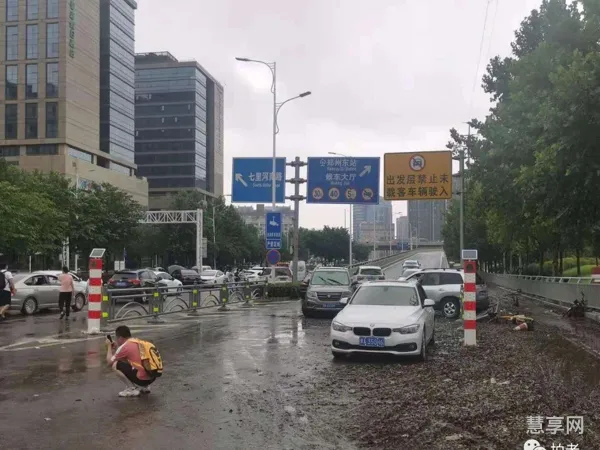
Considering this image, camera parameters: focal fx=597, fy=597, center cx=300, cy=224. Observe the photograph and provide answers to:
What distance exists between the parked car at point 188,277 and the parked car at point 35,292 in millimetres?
22567

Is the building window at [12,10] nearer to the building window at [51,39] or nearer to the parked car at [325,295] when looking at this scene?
the building window at [51,39]

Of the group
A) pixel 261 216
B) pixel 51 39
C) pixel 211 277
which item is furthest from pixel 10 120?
pixel 261 216

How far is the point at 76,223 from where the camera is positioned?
43.1m

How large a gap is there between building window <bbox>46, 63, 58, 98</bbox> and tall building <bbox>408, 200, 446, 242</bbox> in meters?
76.6

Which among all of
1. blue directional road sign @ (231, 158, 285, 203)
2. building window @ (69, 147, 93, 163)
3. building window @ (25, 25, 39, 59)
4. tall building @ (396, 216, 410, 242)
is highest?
building window @ (25, 25, 39, 59)

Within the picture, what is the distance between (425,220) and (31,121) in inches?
3711

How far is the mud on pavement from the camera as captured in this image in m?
5.89

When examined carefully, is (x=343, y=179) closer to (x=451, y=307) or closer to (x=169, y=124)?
(x=451, y=307)

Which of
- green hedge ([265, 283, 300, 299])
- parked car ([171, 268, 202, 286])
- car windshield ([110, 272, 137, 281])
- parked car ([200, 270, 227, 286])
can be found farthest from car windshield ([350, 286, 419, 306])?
parked car ([171, 268, 202, 286])

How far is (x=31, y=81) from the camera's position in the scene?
70.4m

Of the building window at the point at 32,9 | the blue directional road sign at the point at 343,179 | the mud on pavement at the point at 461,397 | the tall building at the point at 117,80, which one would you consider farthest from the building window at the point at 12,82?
the mud on pavement at the point at 461,397

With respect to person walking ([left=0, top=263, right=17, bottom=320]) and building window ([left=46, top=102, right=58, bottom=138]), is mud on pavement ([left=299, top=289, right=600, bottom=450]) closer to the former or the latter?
person walking ([left=0, top=263, right=17, bottom=320])

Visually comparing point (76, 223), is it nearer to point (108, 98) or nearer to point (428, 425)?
point (428, 425)

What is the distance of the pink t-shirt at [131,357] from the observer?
7.88 meters
